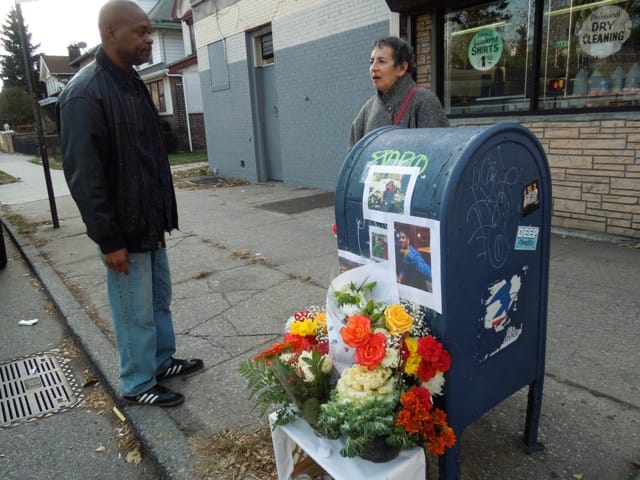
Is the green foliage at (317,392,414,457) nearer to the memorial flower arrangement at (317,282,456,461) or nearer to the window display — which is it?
the memorial flower arrangement at (317,282,456,461)

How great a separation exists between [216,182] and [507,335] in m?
10.6

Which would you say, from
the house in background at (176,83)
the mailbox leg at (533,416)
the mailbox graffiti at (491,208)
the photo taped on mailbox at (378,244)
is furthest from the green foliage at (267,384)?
the house in background at (176,83)

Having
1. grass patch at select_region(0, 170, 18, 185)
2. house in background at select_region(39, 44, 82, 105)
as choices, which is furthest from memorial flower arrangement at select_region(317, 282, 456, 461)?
house in background at select_region(39, 44, 82, 105)

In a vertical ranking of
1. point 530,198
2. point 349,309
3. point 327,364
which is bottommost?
point 327,364

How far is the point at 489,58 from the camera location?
6215 millimetres

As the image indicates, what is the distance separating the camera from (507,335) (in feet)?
6.56

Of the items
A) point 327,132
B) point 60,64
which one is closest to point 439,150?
point 327,132

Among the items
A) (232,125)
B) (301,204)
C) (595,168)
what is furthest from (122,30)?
(232,125)

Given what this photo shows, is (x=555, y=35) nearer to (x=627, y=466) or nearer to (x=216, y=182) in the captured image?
(x=627, y=466)

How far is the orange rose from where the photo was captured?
5.48 ft

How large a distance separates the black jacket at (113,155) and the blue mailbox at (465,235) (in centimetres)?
111

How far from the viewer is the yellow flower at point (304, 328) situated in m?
2.03

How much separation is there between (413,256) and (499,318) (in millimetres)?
463

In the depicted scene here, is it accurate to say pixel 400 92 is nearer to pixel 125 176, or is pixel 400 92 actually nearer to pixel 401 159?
pixel 401 159
